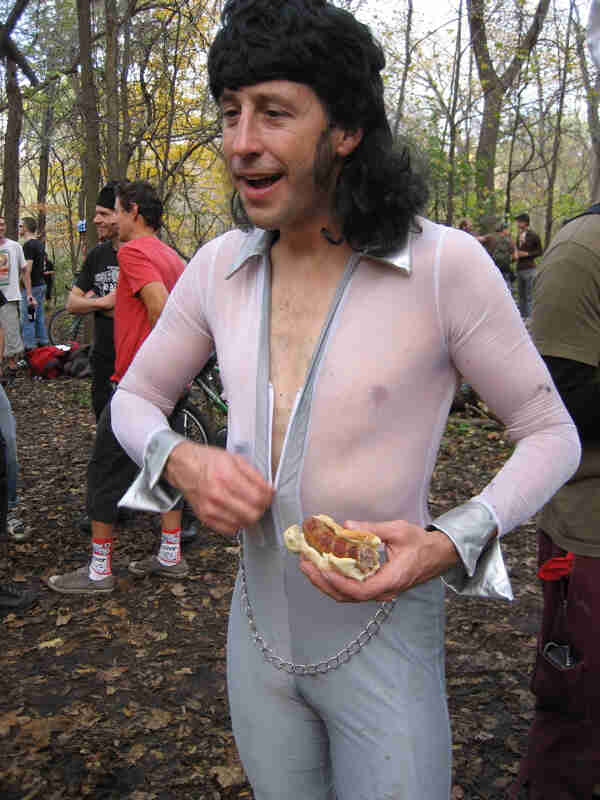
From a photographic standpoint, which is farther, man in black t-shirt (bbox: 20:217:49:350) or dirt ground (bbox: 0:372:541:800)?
man in black t-shirt (bbox: 20:217:49:350)

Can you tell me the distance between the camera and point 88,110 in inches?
365

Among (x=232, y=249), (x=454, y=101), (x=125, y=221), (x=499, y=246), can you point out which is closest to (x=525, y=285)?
(x=499, y=246)

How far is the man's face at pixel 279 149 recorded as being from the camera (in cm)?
128

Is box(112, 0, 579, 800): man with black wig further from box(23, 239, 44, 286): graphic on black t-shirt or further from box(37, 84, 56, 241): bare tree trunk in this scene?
box(37, 84, 56, 241): bare tree trunk

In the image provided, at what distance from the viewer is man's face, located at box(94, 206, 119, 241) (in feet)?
15.0

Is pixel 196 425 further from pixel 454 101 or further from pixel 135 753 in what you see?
pixel 454 101

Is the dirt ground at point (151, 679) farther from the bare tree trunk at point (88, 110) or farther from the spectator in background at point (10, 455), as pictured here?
the bare tree trunk at point (88, 110)

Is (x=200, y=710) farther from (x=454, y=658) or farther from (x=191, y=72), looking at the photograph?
(x=191, y=72)

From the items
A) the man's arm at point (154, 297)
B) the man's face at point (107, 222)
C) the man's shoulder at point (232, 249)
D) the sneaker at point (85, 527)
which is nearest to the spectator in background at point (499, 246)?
the man's face at point (107, 222)

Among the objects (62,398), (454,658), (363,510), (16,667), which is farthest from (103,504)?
(62,398)

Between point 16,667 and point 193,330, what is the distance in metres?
2.67

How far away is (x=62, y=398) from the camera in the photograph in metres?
9.20

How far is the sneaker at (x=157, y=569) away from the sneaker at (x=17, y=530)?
94cm

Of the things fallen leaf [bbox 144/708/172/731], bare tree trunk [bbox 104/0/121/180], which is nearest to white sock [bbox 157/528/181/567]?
fallen leaf [bbox 144/708/172/731]
